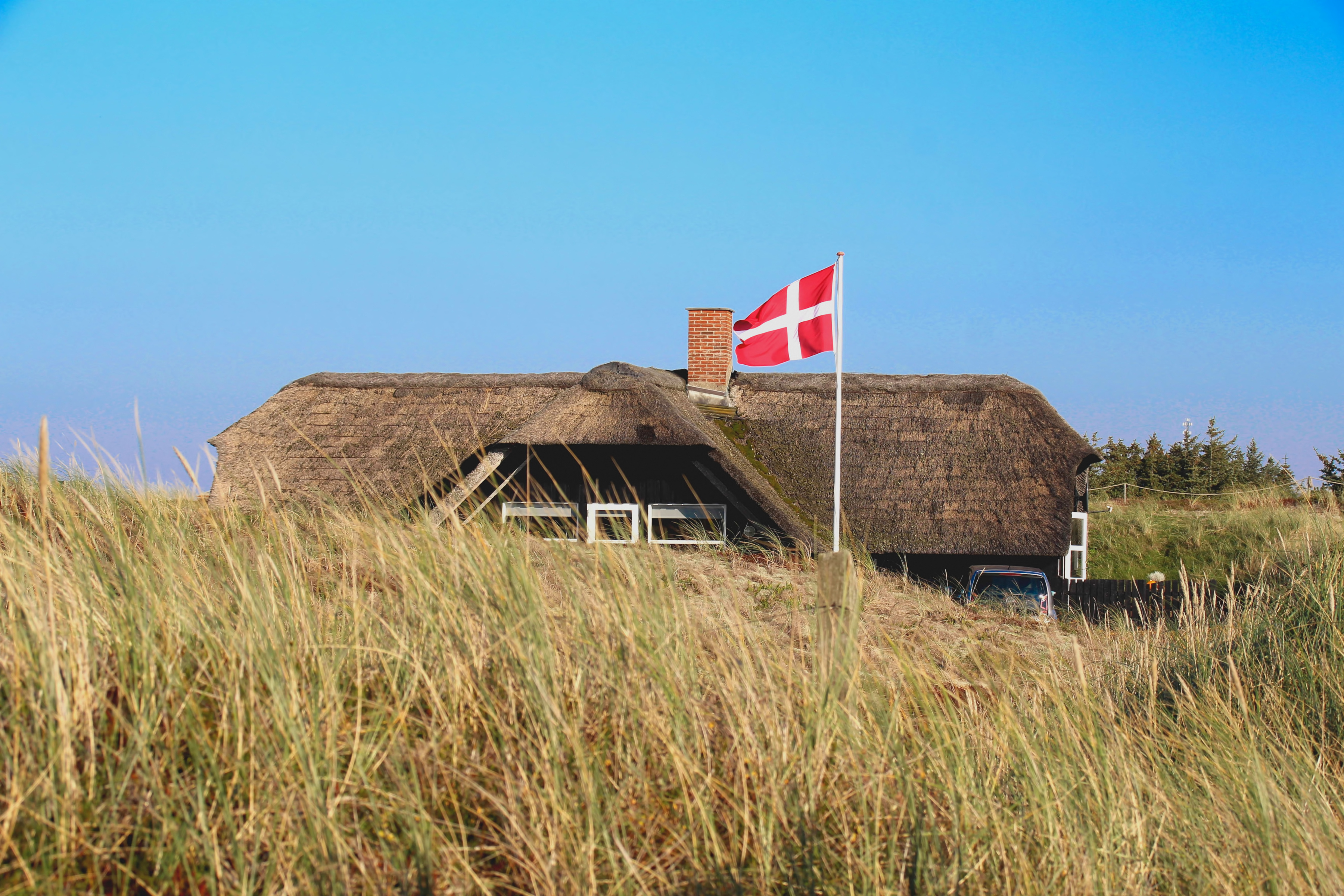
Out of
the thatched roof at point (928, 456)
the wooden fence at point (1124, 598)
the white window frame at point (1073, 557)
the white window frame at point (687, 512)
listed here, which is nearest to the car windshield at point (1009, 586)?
the wooden fence at point (1124, 598)

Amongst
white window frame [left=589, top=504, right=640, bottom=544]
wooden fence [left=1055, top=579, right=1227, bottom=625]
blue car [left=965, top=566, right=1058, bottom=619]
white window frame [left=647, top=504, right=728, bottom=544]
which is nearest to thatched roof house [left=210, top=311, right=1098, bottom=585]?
white window frame [left=647, top=504, right=728, bottom=544]

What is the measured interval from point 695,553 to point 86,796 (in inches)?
259

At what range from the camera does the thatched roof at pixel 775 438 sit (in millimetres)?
13516

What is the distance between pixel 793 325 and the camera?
10680 mm

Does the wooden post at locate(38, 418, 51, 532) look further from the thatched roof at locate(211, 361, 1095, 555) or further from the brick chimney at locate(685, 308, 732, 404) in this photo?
the brick chimney at locate(685, 308, 732, 404)

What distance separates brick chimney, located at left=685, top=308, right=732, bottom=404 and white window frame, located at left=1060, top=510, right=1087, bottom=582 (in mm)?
5727

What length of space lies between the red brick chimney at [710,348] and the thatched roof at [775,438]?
1.27 feet

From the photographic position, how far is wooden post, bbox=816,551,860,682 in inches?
133

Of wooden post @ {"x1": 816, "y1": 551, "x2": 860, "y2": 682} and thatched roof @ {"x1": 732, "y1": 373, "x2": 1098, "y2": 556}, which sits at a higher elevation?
thatched roof @ {"x1": 732, "y1": 373, "x2": 1098, "y2": 556}

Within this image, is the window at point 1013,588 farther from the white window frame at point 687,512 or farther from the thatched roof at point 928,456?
the white window frame at point 687,512

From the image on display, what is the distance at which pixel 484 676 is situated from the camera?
9.92 ft

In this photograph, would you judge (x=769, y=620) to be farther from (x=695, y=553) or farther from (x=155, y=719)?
(x=155, y=719)

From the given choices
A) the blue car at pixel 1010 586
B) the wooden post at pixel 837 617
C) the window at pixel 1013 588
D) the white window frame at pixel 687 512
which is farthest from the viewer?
the white window frame at pixel 687 512

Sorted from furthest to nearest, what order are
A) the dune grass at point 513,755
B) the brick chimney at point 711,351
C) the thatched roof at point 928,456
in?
the brick chimney at point 711,351 < the thatched roof at point 928,456 < the dune grass at point 513,755
